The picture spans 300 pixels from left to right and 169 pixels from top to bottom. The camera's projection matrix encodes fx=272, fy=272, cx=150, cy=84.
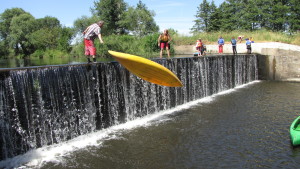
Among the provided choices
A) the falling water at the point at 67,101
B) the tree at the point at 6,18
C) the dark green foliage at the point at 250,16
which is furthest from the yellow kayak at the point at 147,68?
the tree at the point at 6,18

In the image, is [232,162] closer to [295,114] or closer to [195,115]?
[195,115]

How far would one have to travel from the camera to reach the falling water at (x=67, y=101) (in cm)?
645

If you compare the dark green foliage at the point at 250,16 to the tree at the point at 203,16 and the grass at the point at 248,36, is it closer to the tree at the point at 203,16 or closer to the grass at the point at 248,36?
the tree at the point at 203,16

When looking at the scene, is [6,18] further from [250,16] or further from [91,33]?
[91,33]

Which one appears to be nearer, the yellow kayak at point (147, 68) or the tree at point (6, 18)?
the yellow kayak at point (147, 68)

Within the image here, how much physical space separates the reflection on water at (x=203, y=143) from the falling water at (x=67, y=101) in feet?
3.19

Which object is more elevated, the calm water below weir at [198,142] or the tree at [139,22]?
the tree at [139,22]

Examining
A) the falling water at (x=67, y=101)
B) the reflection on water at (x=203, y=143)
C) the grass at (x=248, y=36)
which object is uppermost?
the grass at (x=248, y=36)

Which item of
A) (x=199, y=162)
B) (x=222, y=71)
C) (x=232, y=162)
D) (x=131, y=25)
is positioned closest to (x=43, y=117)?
(x=199, y=162)

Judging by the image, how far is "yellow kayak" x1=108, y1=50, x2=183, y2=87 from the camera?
25.9 feet

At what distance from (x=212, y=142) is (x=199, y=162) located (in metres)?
1.24

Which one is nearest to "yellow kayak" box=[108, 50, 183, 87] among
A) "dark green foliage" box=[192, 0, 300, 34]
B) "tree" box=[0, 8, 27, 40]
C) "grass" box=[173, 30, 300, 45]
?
"grass" box=[173, 30, 300, 45]

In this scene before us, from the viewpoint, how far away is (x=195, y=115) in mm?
9852

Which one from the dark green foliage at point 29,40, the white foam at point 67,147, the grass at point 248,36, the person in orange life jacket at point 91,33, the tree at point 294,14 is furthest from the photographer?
the dark green foliage at point 29,40
